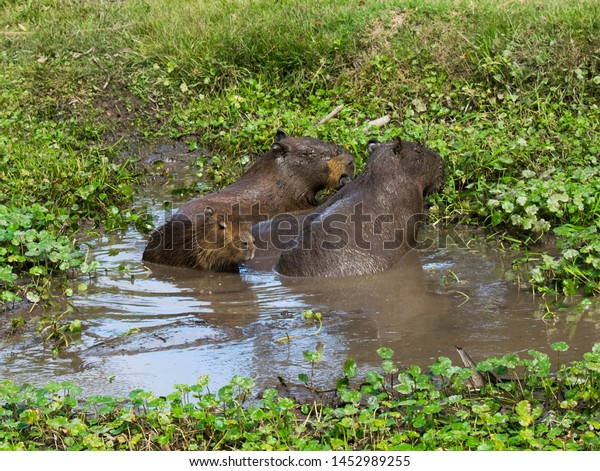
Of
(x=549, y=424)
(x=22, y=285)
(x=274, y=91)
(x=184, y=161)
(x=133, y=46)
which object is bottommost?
(x=549, y=424)

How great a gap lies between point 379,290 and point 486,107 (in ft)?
12.1

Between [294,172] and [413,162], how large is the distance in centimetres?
135

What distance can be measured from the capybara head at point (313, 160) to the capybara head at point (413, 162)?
0.70 metres

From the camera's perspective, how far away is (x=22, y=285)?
663 cm

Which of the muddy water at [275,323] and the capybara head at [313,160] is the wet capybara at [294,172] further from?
the muddy water at [275,323]

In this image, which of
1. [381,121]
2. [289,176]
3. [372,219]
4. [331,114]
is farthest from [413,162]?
[331,114]

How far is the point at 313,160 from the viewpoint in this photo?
8938 mm

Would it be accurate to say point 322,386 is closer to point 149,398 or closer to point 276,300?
point 149,398

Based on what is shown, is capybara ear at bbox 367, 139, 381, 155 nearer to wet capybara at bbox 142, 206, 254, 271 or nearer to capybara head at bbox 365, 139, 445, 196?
capybara head at bbox 365, 139, 445, 196

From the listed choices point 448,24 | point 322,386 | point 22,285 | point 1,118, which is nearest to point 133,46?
point 1,118

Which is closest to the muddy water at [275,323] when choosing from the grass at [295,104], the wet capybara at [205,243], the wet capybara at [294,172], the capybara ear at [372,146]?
the wet capybara at [205,243]

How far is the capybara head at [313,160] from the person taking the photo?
8891 millimetres

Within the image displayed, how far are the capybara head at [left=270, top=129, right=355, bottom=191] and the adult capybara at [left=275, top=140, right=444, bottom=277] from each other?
2.18 feet

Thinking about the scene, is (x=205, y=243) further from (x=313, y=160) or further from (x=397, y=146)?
(x=313, y=160)
